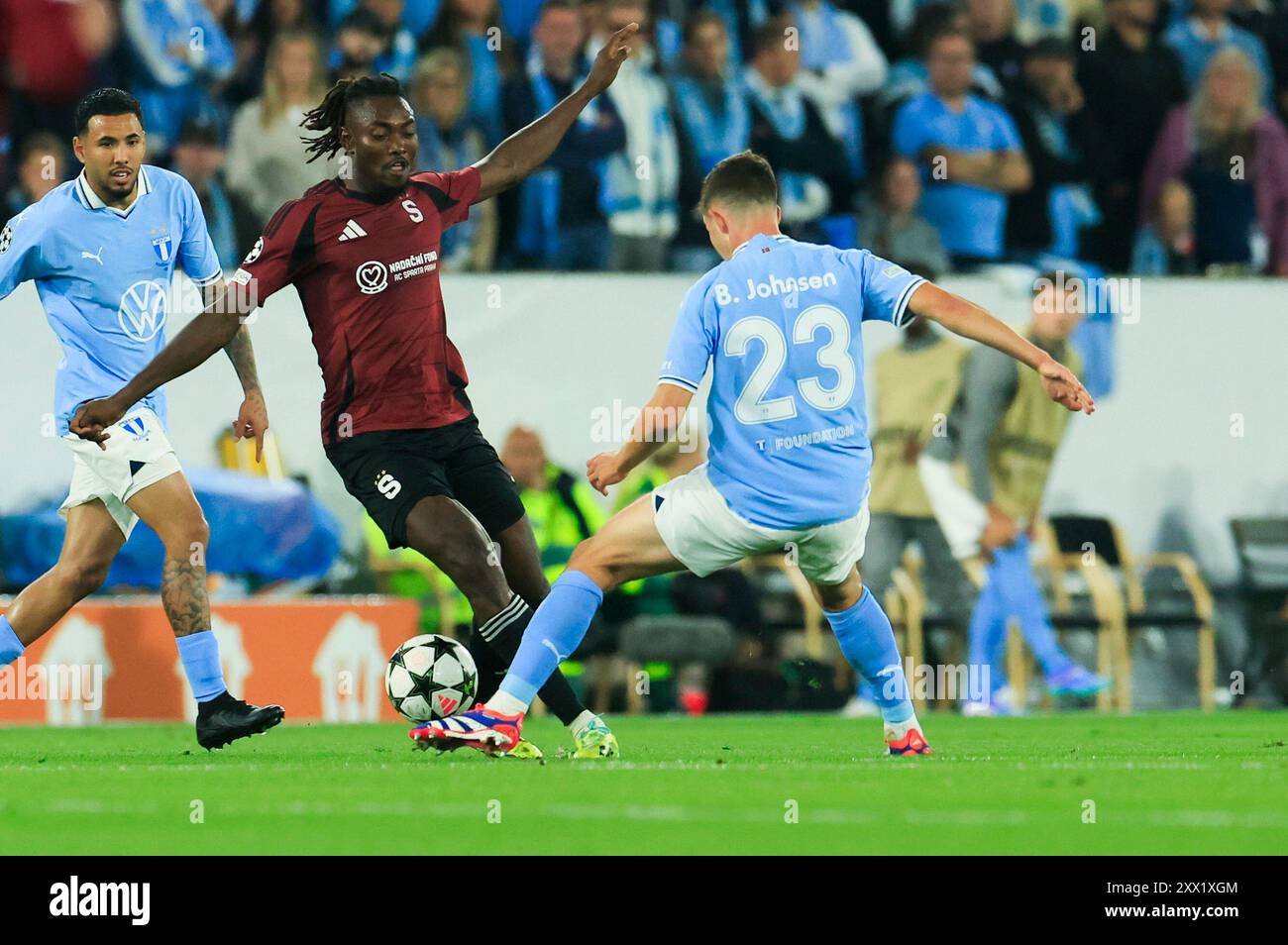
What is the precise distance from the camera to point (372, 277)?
301 inches

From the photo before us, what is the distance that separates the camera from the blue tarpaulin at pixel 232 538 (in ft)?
39.7

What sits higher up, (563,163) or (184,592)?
(563,163)

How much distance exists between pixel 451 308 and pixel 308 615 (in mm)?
2470

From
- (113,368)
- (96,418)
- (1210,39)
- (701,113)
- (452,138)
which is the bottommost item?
(96,418)

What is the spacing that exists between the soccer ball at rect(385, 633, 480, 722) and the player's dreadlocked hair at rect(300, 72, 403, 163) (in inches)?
74.5

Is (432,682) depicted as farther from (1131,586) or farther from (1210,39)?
(1210,39)

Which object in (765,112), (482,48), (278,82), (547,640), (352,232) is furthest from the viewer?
(765,112)

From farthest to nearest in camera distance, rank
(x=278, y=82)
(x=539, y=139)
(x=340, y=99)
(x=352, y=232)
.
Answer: (x=278, y=82) < (x=539, y=139) < (x=340, y=99) < (x=352, y=232)

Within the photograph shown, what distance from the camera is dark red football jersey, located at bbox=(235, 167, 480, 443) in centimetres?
761

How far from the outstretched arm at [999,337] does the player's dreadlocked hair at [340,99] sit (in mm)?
2060

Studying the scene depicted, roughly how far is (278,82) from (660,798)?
855 cm

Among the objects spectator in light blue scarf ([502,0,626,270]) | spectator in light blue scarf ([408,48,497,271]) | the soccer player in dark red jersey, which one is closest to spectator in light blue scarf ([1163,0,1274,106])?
spectator in light blue scarf ([502,0,626,270])

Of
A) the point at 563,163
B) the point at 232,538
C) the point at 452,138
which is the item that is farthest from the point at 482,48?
the point at 232,538

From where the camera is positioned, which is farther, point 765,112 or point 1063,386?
point 765,112
